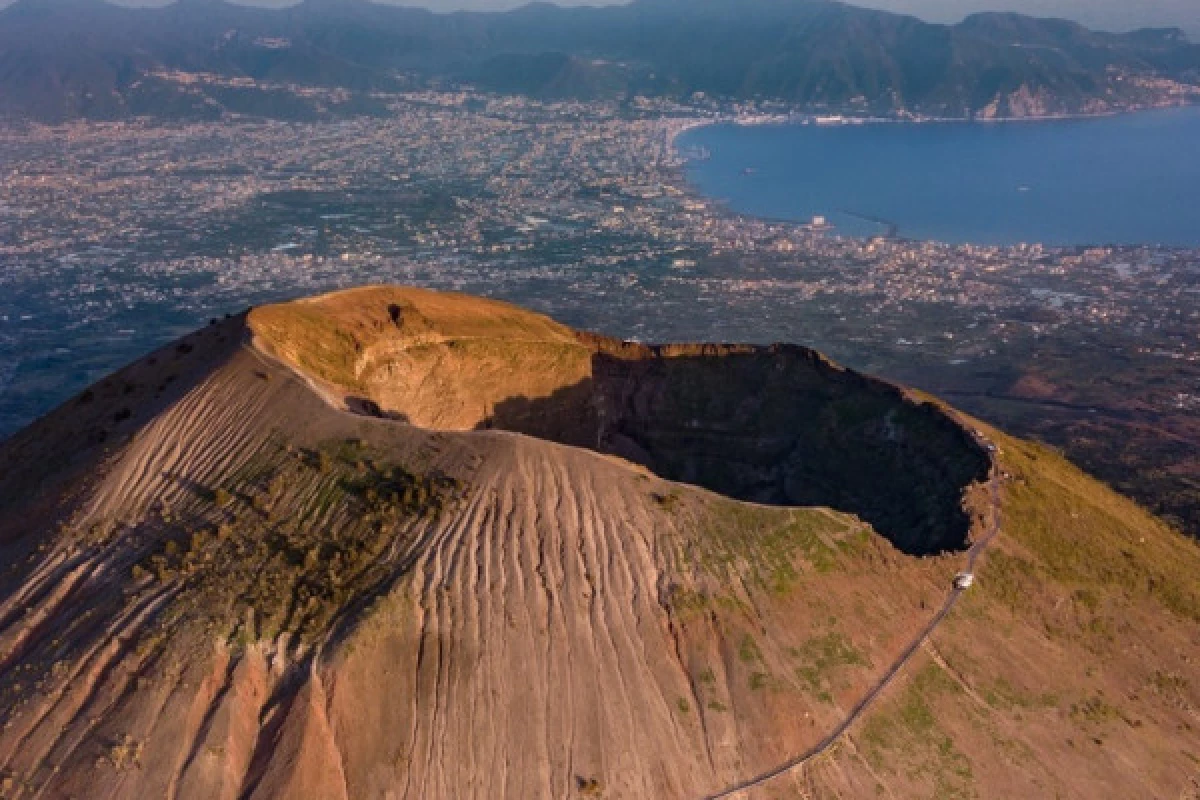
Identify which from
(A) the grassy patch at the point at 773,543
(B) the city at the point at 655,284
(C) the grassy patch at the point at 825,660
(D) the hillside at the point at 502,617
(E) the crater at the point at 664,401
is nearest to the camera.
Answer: (D) the hillside at the point at 502,617

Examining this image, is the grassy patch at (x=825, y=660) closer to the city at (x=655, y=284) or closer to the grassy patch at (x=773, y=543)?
the grassy patch at (x=773, y=543)

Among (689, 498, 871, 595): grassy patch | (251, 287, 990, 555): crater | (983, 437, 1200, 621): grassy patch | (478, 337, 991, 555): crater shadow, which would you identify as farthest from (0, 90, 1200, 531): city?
(689, 498, 871, 595): grassy patch

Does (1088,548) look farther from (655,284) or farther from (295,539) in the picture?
(655,284)

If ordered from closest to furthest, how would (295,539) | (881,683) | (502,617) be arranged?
(502,617), (295,539), (881,683)

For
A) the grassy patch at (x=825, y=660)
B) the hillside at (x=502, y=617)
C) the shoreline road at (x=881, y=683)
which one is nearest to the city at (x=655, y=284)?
the shoreline road at (x=881, y=683)

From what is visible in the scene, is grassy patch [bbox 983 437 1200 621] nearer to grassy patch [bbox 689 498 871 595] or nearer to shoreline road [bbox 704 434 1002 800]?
shoreline road [bbox 704 434 1002 800]

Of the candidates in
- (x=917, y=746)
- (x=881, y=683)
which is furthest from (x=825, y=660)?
(x=917, y=746)

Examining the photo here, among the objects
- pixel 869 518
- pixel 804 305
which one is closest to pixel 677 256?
pixel 804 305
